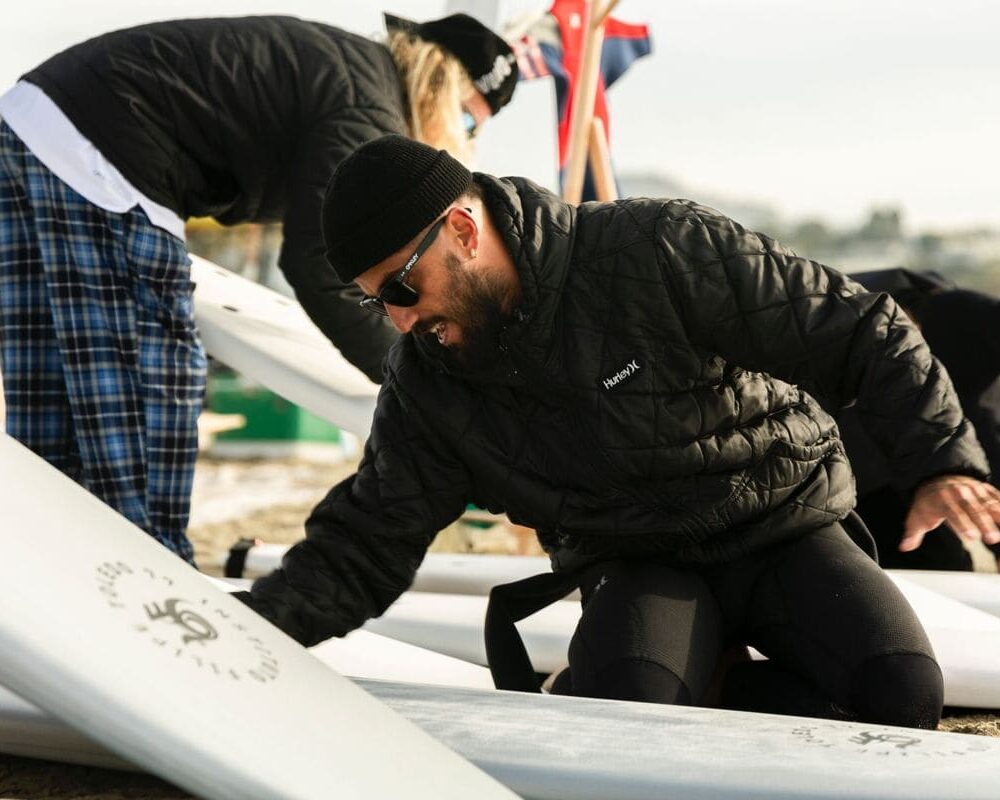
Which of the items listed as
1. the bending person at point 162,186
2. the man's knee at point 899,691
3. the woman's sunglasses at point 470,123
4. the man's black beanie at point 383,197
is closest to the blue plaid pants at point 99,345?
the bending person at point 162,186

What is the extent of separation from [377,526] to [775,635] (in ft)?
1.97

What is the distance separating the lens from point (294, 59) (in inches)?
88.2

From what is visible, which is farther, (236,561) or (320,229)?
(236,561)

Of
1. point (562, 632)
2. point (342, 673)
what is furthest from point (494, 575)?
point (342, 673)

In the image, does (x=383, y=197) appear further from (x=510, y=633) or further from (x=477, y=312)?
(x=510, y=633)

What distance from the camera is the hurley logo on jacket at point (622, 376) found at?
167cm

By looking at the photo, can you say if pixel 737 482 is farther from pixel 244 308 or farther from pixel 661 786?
pixel 244 308

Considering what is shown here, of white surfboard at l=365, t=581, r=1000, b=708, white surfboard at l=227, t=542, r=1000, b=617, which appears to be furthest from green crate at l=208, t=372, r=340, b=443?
white surfboard at l=365, t=581, r=1000, b=708

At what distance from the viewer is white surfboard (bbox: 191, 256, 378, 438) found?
2836 mm

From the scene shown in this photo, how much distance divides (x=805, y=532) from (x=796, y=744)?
1.68 feet

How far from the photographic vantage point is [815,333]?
5.31ft

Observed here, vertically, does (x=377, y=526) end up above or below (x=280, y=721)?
below

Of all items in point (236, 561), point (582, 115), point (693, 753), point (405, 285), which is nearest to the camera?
point (693, 753)

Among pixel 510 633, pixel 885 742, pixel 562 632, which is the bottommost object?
pixel 562 632
